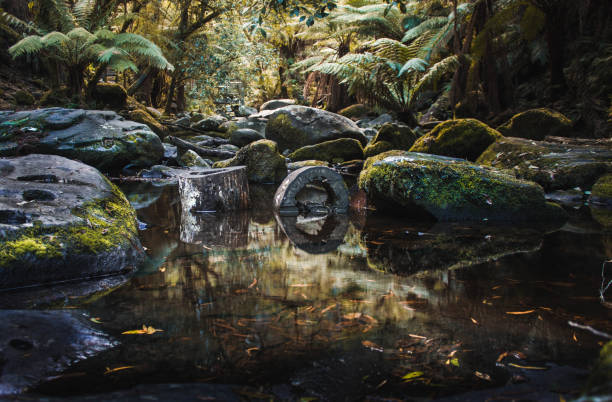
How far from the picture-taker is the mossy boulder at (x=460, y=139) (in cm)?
662

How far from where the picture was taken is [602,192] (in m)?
5.16

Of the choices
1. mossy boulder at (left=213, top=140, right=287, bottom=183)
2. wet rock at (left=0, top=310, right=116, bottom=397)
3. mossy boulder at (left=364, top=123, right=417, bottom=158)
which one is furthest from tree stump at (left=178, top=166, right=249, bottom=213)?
mossy boulder at (left=364, top=123, right=417, bottom=158)

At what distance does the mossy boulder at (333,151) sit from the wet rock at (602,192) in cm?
482

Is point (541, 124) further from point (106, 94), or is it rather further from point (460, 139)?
point (106, 94)

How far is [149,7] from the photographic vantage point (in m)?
13.1

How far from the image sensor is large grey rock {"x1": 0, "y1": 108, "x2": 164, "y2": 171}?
6.96 metres

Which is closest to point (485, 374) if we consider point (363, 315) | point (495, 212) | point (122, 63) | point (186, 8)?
point (363, 315)

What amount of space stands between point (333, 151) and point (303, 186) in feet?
14.9

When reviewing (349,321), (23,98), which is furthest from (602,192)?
(23,98)

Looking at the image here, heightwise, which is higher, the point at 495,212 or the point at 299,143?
the point at 299,143

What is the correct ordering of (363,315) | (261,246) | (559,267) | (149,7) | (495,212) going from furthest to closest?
(149,7)
(495,212)
(261,246)
(559,267)
(363,315)

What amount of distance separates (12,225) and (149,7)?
1315 cm

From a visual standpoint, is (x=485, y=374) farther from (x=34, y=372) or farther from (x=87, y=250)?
(x=87, y=250)

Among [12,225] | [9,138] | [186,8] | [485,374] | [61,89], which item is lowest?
[485,374]
